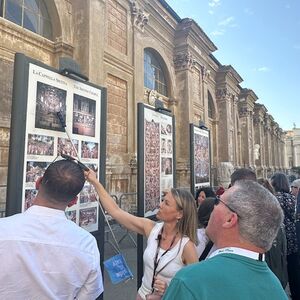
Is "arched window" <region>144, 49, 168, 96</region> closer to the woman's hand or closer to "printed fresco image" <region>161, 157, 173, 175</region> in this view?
"printed fresco image" <region>161, 157, 173, 175</region>

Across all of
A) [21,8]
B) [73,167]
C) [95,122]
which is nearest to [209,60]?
[21,8]

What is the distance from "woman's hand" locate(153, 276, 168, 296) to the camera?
2.32 m

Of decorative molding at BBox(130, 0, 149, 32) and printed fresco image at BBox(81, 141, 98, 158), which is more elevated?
decorative molding at BBox(130, 0, 149, 32)

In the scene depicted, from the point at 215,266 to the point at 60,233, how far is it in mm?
921

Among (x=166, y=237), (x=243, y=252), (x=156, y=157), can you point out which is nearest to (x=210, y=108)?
(x=156, y=157)

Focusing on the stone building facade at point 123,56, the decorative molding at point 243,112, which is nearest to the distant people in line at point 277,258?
the stone building facade at point 123,56

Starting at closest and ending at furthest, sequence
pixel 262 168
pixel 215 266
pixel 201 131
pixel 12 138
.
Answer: pixel 215 266 → pixel 12 138 → pixel 201 131 → pixel 262 168

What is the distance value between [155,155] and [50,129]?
1973 mm

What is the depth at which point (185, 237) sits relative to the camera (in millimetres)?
2562

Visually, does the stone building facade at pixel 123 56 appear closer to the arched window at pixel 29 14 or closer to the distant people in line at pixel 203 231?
the arched window at pixel 29 14

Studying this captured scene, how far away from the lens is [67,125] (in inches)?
118

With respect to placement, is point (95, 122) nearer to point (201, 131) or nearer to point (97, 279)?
point (97, 279)

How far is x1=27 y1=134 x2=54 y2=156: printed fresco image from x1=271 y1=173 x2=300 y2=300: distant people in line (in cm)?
317

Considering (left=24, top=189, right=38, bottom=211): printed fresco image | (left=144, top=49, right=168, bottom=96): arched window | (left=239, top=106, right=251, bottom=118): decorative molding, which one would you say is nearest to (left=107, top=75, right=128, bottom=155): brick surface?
(left=144, top=49, right=168, bottom=96): arched window
